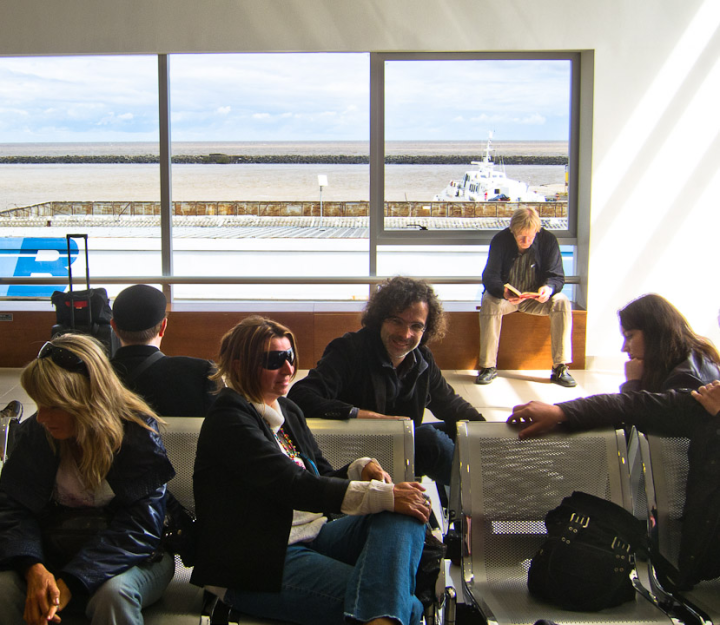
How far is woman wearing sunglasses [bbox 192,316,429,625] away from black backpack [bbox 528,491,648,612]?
0.41m

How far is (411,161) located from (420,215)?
500 millimetres

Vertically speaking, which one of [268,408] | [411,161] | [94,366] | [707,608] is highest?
[411,161]

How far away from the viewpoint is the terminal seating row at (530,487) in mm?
2490

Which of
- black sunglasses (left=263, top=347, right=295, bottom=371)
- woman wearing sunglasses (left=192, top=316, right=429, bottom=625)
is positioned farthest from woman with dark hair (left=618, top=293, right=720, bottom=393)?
black sunglasses (left=263, top=347, right=295, bottom=371)

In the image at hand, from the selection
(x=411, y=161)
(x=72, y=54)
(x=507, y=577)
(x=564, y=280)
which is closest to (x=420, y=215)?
(x=411, y=161)

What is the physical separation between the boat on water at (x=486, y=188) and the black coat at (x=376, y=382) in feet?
14.4

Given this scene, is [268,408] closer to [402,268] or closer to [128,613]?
[128,613]

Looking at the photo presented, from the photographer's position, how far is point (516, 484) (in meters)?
2.54

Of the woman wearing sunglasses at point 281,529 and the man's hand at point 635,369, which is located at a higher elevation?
the man's hand at point 635,369

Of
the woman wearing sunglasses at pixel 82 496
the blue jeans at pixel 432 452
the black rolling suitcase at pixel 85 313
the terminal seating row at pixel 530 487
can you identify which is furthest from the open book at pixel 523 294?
the woman wearing sunglasses at pixel 82 496

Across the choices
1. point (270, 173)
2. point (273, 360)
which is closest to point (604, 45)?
point (270, 173)

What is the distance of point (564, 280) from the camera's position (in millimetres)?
7145

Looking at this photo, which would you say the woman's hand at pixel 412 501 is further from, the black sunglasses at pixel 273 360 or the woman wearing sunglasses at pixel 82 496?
the woman wearing sunglasses at pixel 82 496

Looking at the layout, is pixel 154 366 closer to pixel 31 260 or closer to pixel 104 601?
pixel 104 601
